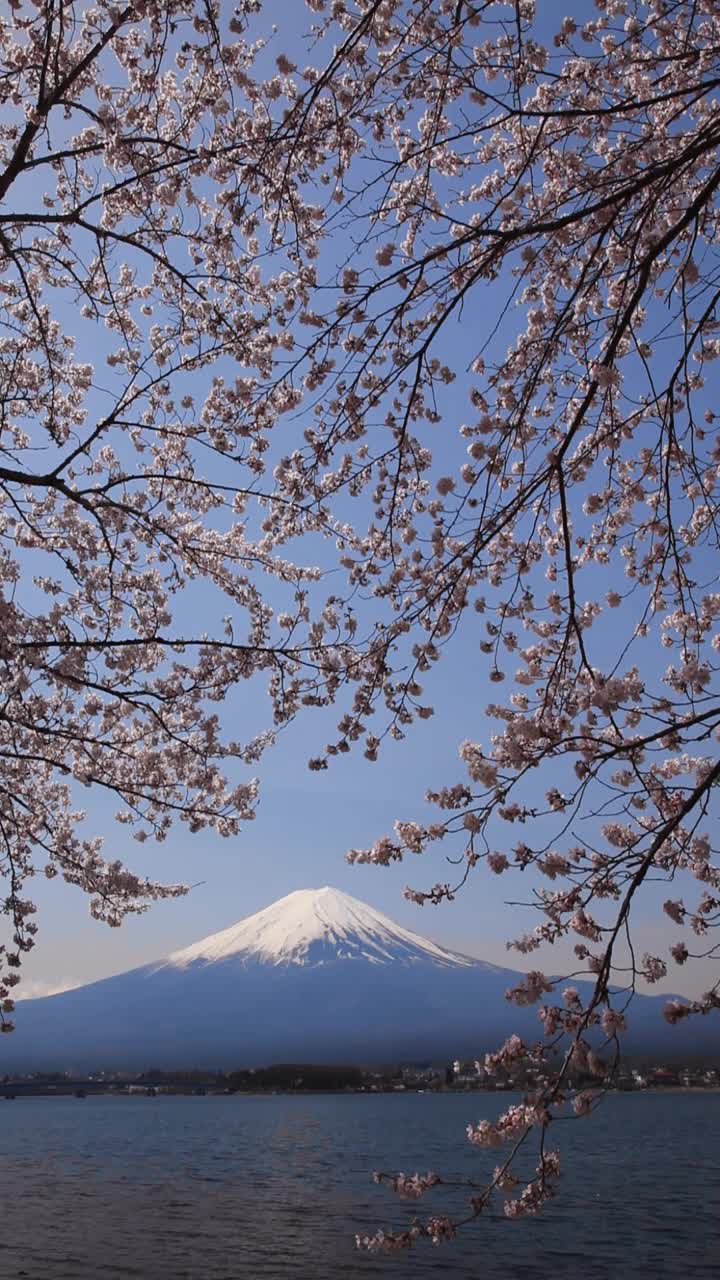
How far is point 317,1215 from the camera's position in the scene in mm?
22422

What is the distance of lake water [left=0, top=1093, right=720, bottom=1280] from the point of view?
1591 centimetres

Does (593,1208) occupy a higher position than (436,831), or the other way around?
(436,831)

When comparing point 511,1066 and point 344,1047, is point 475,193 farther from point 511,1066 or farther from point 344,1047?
point 344,1047

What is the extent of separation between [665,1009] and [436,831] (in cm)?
104

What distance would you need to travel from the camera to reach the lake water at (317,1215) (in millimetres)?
15914

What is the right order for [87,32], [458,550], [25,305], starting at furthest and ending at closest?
[25,305] → [87,32] → [458,550]

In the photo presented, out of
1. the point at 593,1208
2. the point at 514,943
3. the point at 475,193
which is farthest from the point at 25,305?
the point at 593,1208

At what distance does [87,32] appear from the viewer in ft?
15.7

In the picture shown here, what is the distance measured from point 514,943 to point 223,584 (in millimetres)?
4270

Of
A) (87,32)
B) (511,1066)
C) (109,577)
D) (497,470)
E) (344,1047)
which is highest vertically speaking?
→ (87,32)

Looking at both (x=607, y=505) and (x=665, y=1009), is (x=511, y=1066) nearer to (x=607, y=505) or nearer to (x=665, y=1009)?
(x=665, y=1009)

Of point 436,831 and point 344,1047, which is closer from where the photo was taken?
point 436,831

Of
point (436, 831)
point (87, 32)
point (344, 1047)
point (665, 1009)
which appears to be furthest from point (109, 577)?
point (344, 1047)

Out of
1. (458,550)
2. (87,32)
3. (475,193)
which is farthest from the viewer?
Answer: (475,193)
